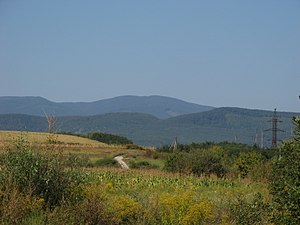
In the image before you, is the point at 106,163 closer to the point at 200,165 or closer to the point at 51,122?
the point at 200,165

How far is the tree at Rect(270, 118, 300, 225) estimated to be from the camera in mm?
8023

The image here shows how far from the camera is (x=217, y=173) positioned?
3122 cm

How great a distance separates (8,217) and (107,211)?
2.07 m

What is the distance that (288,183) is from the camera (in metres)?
8.45

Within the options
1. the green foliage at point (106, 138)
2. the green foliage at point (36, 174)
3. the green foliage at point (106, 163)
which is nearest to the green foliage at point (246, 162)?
the green foliage at point (106, 163)

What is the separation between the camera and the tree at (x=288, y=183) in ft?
26.3

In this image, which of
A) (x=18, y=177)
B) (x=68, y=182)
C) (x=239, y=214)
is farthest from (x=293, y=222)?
(x=18, y=177)

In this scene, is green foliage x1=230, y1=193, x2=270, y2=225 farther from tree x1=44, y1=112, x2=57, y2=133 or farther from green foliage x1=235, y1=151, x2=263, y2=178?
green foliage x1=235, y1=151, x2=263, y2=178

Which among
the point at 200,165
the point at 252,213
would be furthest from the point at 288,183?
the point at 200,165

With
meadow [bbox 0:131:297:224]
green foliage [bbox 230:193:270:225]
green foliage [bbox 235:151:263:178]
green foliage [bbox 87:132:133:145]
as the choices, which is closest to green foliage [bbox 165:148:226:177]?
green foliage [bbox 235:151:263:178]

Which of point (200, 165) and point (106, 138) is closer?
point (200, 165)

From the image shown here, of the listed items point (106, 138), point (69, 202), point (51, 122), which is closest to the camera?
point (69, 202)

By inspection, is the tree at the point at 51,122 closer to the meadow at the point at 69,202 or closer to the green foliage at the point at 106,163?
the meadow at the point at 69,202

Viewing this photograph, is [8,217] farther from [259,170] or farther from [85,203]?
[259,170]
